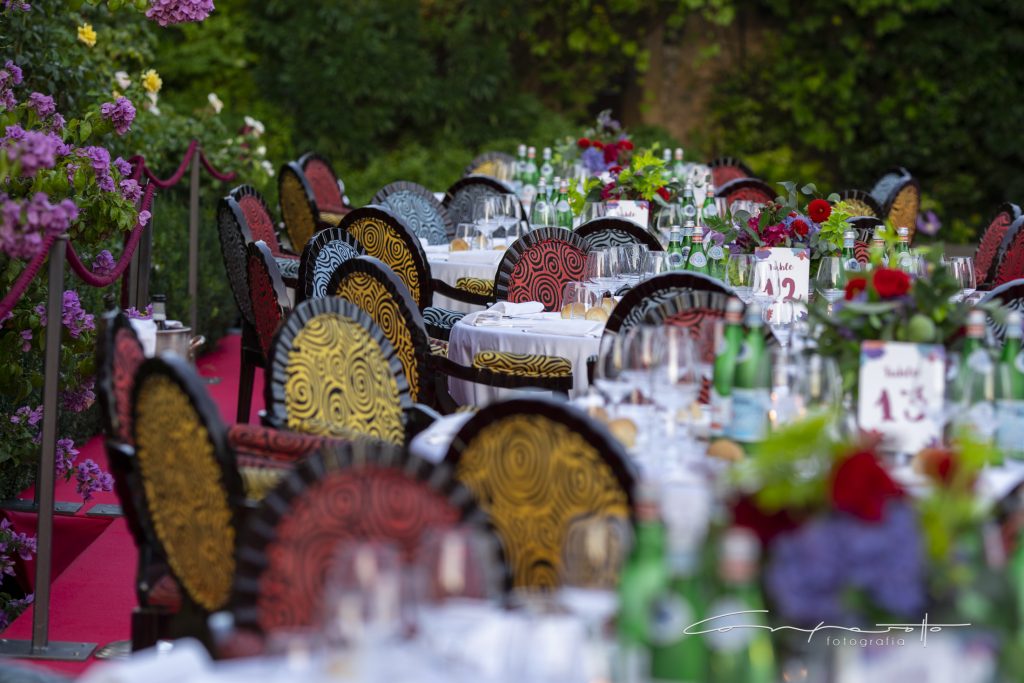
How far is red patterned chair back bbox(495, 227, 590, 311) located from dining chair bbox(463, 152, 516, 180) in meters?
4.11

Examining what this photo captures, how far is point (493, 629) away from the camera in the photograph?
168 centimetres

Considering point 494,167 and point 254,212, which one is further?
point 494,167

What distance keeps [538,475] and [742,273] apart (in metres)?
2.23

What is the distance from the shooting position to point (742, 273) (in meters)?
4.52

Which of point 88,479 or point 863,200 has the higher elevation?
point 863,200

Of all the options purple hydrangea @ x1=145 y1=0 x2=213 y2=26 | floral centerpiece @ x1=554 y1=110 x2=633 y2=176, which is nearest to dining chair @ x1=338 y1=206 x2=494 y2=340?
purple hydrangea @ x1=145 y1=0 x2=213 y2=26

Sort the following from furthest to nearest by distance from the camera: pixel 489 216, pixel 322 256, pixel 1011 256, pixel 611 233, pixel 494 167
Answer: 1. pixel 494 167
2. pixel 489 216
3. pixel 1011 256
4. pixel 611 233
5. pixel 322 256

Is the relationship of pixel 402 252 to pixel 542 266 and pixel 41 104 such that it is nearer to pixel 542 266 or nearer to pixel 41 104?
pixel 542 266

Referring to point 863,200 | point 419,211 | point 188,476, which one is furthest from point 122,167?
point 863,200

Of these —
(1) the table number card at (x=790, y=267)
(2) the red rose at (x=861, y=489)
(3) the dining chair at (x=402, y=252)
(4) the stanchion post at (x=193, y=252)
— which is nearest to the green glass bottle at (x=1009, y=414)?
(2) the red rose at (x=861, y=489)

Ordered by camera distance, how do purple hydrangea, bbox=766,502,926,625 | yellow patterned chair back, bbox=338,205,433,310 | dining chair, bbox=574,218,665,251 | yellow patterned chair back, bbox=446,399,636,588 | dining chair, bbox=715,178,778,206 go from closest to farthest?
purple hydrangea, bbox=766,502,926,625, yellow patterned chair back, bbox=446,399,636,588, yellow patterned chair back, bbox=338,205,433,310, dining chair, bbox=574,218,665,251, dining chair, bbox=715,178,778,206

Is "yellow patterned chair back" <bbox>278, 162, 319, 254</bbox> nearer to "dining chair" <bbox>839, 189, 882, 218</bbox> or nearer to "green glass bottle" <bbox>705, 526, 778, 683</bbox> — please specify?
"dining chair" <bbox>839, 189, 882, 218</bbox>

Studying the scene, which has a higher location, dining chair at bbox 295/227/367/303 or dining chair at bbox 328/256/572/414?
dining chair at bbox 295/227/367/303

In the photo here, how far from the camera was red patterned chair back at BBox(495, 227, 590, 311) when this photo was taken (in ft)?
17.3
